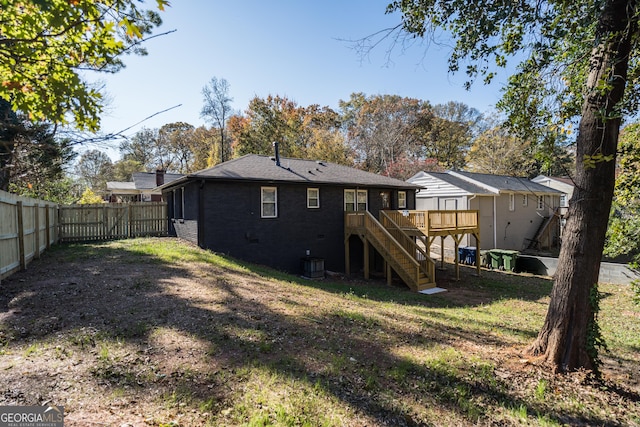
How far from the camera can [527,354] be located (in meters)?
5.14

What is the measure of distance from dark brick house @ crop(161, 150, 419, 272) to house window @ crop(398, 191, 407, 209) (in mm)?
880

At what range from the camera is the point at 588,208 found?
15.4 feet

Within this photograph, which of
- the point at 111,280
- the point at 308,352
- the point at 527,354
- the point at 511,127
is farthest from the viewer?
the point at 111,280

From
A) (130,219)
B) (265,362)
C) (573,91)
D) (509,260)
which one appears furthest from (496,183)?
(265,362)

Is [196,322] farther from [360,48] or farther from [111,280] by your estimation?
[360,48]

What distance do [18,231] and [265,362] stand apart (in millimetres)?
7489

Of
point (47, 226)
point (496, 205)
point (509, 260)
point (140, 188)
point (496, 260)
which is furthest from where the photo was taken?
point (140, 188)

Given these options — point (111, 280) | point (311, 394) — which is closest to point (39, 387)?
point (311, 394)

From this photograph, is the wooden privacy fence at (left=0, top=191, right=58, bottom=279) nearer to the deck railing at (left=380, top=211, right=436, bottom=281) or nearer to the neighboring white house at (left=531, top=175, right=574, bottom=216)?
the deck railing at (left=380, top=211, right=436, bottom=281)

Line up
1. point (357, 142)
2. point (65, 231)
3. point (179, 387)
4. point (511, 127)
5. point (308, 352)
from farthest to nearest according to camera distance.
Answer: point (357, 142) < point (65, 231) < point (511, 127) < point (308, 352) < point (179, 387)

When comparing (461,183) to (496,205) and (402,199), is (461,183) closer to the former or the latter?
(496,205)

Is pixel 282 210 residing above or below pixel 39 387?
above

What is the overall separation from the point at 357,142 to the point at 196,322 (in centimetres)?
3237

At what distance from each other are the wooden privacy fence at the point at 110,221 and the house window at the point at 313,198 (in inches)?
284
